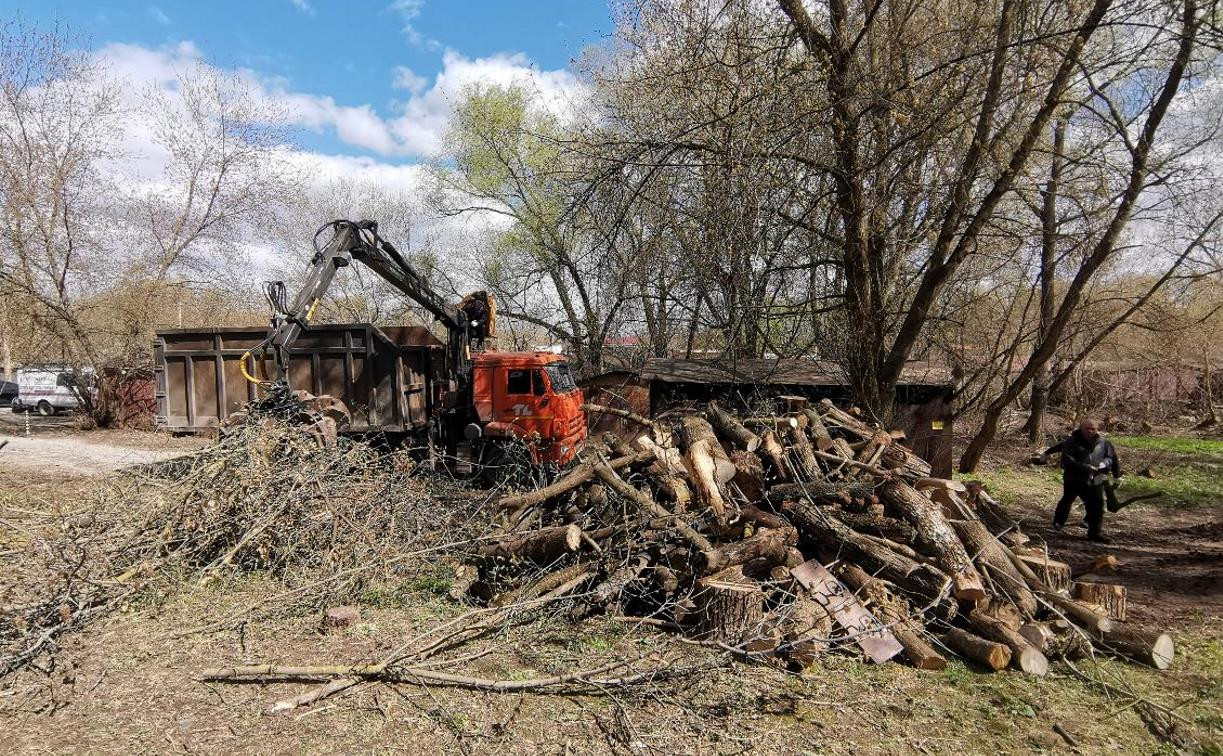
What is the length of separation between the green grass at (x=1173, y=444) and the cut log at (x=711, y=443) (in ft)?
48.4

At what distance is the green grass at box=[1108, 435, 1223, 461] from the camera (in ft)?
52.6

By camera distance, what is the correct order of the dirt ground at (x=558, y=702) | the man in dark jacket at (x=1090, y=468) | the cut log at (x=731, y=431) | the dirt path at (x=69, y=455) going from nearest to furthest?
the dirt ground at (x=558, y=702) → the cut log at (x=731, y=431) → the man in dark jacket at (x=1090, y=468) → the dirt path at (x=69, y=455)

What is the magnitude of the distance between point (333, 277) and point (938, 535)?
868 centimetres

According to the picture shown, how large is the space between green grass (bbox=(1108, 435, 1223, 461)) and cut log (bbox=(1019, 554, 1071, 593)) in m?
13.0

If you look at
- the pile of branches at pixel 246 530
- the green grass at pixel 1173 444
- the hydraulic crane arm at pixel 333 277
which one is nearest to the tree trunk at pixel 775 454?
the pile of branches at pixel 246 530

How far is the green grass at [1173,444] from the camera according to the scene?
52.6ft

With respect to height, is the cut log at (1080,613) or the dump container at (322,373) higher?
the dump container at (322,373)

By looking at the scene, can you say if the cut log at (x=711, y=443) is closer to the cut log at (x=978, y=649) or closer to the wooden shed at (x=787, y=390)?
the cut log at (x=978, y=649)

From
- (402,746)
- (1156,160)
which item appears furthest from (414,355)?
(1156,160)

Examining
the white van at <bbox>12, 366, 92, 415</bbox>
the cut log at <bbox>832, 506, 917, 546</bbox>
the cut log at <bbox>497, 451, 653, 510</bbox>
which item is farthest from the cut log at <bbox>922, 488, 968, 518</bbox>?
the white van at <bbox>12, 366, 92, 415</bbox>

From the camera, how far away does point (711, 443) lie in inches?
257

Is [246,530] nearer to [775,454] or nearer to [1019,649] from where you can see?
[775,454]

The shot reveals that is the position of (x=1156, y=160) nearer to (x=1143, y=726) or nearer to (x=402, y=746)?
(x=1143, y=726)

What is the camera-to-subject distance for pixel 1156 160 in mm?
10195
